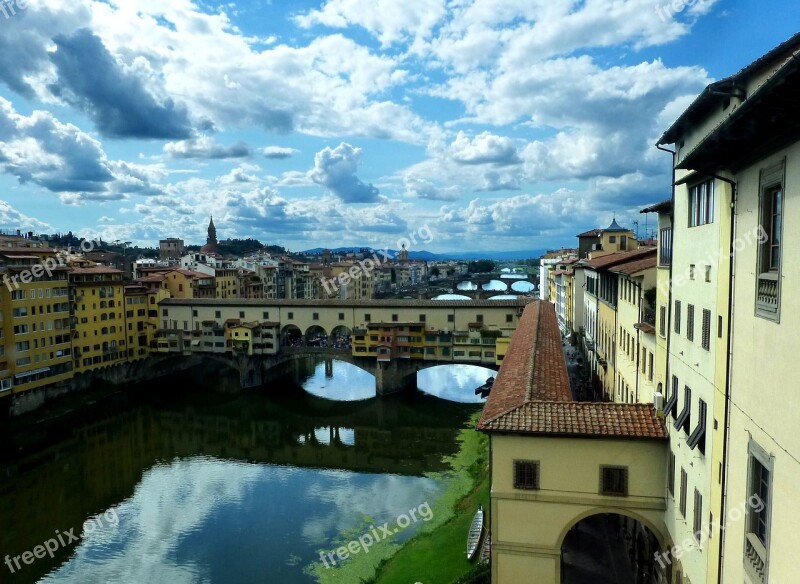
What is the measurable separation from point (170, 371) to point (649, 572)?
4838cm

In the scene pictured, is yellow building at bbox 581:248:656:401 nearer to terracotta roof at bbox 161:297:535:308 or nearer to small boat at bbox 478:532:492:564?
small boat at bbox 478:532:492:564

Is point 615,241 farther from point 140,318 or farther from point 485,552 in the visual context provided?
point 140,318

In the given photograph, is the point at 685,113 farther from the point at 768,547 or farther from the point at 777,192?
the point at 768,547

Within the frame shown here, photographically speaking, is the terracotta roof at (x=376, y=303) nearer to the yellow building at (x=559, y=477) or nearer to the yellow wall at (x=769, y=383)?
the yellow building at (x=559, y=477)

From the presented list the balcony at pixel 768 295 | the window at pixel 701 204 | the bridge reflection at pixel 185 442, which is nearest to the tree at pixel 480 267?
the bridge reflection at pixel 185 442

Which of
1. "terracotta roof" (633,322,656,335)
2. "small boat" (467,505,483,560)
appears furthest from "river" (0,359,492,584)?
"terracotta roof" (633,322,656,335)

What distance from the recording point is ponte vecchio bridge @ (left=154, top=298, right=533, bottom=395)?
45719 mm

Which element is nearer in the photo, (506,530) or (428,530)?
(506,530)

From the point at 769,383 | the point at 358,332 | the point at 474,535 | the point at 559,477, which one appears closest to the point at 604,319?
the point at 474,535

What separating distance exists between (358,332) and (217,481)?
1954cm

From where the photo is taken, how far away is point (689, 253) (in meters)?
10.6

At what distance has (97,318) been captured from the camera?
46750mm

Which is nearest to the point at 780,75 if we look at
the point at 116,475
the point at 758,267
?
the point at 758,267

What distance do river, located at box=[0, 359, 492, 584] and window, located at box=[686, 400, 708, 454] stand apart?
47.0 ft
